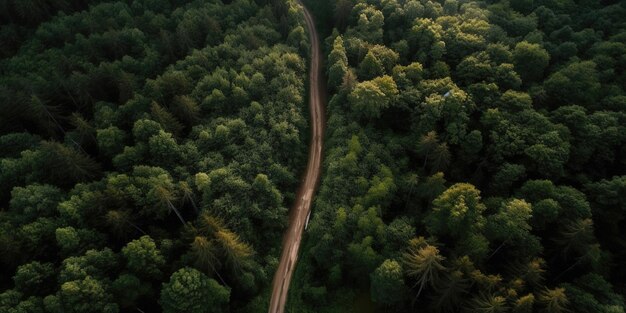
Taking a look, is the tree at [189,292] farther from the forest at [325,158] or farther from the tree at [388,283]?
the tree at [388,283]

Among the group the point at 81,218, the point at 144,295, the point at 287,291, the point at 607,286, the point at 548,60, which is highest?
the point at 548,60

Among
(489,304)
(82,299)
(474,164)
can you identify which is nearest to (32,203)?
(82,299)

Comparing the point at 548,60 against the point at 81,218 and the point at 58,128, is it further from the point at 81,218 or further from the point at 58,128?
the point at 58,128

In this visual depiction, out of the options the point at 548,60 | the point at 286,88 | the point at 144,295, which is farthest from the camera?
the point at 286,88

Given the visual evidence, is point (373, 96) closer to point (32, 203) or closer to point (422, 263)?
point (422, 263)

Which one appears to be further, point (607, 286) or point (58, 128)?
point (58, 128)

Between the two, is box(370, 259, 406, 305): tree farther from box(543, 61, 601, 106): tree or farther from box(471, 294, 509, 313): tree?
box(543, 61, 601, 106): tree

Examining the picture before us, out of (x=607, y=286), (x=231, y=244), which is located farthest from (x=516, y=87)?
(x=231, y=244)
